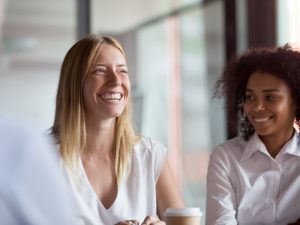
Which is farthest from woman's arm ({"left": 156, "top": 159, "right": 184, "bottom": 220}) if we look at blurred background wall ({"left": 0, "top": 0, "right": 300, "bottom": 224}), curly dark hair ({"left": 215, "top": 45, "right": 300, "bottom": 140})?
blurred background wall ({"left": 0, "top": 0, "right": 300, "bottom": 224})

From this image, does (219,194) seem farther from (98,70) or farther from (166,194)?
(98,70)

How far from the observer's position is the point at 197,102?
14.0 feet

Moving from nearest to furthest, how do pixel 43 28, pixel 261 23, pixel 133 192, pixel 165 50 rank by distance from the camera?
pixel 133 192 < pixel 43 28 < pixel 261 23 < pixel 165 50

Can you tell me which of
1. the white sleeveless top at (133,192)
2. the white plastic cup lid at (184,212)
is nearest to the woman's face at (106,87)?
the white sleeveless top at (133,192)

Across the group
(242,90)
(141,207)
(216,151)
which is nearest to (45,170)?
(141,207)

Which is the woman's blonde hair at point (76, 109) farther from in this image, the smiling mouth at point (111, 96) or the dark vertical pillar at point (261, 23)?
the dark vertical pillar at point (261, 23)

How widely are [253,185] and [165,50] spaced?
249 centimetres

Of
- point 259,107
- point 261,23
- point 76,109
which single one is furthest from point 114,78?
point 261,23

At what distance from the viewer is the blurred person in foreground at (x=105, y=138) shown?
73.6 inches

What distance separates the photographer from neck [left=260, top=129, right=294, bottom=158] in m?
1.99

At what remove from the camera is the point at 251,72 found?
205 cm

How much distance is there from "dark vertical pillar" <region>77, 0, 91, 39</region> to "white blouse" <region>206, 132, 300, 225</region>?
2034 millimetres

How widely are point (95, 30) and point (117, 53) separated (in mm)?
1927

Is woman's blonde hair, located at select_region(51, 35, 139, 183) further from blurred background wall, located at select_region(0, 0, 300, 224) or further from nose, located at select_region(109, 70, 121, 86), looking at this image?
blurred background wall, located at select_region(0, 0, 300, 224)
